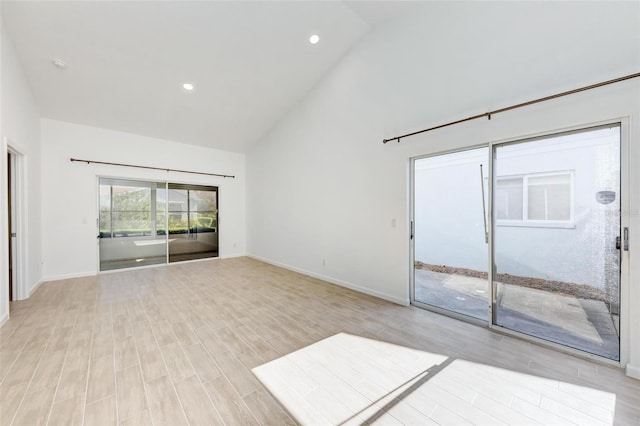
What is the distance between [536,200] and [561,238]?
424 millimetres

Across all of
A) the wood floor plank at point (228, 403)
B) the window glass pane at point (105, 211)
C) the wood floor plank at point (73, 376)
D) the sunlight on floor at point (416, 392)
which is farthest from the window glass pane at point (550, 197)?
the window glass pane at point (105, 211)

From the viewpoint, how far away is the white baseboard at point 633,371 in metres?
1.90

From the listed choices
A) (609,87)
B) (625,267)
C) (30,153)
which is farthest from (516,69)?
(30,153)

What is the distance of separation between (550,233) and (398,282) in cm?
179

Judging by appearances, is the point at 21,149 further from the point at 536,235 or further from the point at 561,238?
the point at 561,238

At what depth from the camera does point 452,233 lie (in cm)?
328

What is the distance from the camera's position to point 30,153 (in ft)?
12.8

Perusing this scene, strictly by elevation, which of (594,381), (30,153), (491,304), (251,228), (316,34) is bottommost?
(594,381)

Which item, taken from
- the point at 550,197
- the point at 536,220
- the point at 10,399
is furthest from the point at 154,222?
the point at 550,197

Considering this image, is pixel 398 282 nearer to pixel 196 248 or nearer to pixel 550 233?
pixel 550 233

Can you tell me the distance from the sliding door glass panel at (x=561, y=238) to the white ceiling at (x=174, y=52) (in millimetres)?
2766

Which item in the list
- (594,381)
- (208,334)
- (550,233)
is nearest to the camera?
(594,381)

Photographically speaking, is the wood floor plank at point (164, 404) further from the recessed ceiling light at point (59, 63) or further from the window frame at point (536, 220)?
the recessed ceiling light at point (59, 63)

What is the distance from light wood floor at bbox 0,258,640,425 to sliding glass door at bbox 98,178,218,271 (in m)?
1.43
